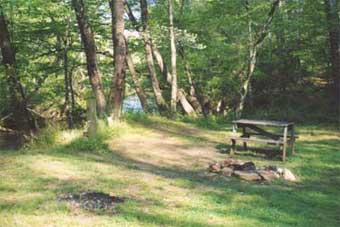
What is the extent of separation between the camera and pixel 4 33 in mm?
12727

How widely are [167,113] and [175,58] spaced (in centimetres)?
185

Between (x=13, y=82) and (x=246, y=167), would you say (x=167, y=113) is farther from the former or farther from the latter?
(x=246, y=167)

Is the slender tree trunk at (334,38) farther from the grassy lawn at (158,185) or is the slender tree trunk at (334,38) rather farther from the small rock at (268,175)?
the small rock at (268,175)

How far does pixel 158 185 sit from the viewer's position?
23.3ft

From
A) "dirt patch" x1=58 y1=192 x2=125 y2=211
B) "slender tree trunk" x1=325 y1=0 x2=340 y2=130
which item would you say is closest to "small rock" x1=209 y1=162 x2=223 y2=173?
"dirt patch" x1=58 y1=192 x2=125 y2=211

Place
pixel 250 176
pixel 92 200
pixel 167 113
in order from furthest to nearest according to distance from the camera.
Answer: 1. pixel 167 113
2. pixel 250 176
3. pixel 92 200

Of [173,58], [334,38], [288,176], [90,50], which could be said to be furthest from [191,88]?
[288,176]

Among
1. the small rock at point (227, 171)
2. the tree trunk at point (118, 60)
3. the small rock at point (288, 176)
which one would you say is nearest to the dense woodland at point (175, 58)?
the tree trunk at point (118, 60)

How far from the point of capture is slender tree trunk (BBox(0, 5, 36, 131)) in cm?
1268

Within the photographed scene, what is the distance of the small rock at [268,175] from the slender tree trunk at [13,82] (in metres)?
7.61

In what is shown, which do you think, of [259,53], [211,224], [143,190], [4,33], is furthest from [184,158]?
[259,53]

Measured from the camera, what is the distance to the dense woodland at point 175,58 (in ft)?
42.8

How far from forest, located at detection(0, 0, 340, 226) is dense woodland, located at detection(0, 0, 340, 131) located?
5 centimetres

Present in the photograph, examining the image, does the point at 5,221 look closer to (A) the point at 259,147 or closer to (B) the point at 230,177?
(B) the point at 230,177
